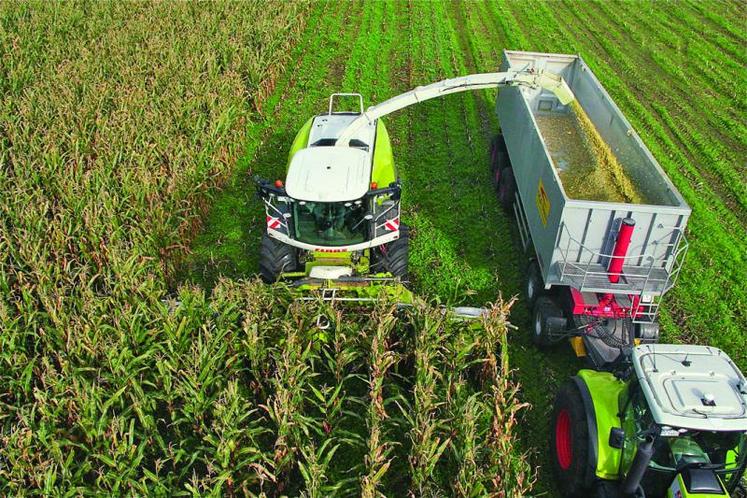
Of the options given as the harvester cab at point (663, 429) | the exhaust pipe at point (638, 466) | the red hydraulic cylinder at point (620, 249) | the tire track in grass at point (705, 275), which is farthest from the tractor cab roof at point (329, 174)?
the tire track in grass at point (705, 275)

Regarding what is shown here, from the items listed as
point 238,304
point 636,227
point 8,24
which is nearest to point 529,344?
point 636,227

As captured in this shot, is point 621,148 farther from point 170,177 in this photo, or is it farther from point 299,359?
point 170,177

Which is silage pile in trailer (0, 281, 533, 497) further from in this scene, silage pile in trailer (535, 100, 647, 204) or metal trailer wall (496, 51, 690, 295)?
silage pile in trailer (535, 100, 647, 204)

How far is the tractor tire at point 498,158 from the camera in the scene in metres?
11.9

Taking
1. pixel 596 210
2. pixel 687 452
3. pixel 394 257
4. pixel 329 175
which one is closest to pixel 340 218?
pixel 329 175

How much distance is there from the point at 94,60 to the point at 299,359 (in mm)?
10984

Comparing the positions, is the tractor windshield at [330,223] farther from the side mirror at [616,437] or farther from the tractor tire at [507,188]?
the side mirror at [616,437]

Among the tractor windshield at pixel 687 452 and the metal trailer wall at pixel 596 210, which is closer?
the tractor windshield at pixel 687 452

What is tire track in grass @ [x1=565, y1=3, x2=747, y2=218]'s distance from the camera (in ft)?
40.1

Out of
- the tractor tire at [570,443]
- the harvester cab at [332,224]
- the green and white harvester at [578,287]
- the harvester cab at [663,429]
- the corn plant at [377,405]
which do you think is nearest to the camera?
the harvester cab at [663,429]

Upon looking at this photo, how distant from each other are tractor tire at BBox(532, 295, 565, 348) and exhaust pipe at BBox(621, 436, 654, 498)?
2.83 metres

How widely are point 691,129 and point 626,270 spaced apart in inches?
343

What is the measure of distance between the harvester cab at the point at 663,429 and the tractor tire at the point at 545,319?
181 centimetres

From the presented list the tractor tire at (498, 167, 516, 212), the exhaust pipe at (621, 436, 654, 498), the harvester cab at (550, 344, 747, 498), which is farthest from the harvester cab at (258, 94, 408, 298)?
the exhaust pipe at (621, 436, 654, 498)
